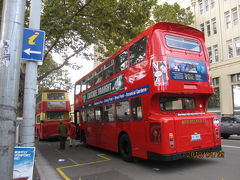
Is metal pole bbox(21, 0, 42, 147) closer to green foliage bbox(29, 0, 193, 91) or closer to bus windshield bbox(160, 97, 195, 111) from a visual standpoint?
bus windshield bbox(160, 97, 195, 111)

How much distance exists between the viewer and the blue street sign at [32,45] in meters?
4.31

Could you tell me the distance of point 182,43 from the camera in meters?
7.27

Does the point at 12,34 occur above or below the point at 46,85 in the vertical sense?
below

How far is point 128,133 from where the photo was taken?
787cm

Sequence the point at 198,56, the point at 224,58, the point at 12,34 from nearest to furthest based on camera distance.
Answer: the point at 12,34
the point at 198,56
the point at 224,58

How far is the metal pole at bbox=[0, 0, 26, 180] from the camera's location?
8.36 ft

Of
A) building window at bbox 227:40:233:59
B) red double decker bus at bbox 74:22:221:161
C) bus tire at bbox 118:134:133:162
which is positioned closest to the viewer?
red double decker bus at bbox 74:22:221:161

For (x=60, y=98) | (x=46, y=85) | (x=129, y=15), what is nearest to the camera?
(x=129, y=15)

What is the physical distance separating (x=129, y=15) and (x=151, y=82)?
631cm

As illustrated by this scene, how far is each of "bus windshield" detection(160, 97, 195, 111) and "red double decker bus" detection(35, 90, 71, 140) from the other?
42.2 feet

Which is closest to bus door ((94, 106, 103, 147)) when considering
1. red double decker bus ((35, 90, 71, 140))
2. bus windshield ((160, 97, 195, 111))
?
bus windshield ((160, 97, 195, 111))

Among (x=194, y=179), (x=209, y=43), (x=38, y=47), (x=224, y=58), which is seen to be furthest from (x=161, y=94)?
(x=209, y=43)

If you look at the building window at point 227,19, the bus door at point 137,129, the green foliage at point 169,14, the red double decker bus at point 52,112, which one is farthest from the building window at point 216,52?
the bus door at point 137,129

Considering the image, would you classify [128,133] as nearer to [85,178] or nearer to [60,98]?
[85,178]
